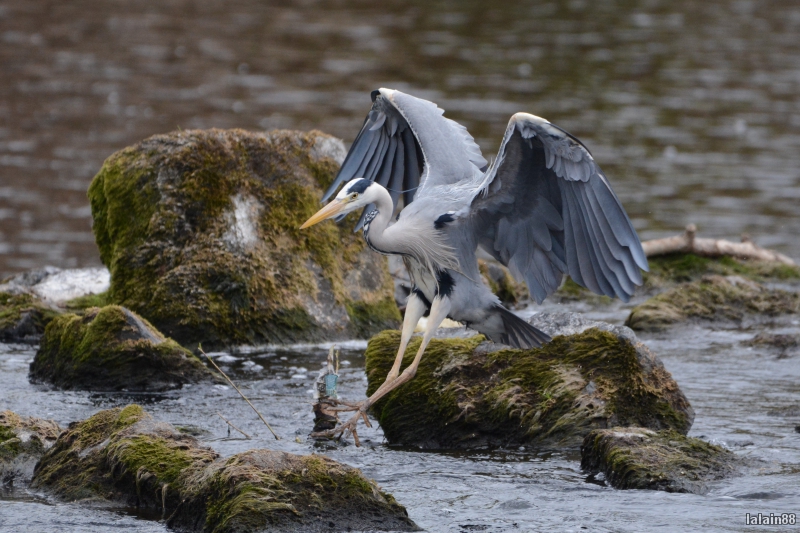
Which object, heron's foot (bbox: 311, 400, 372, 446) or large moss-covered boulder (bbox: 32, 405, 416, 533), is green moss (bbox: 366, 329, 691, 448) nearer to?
heron's foot (bbox: 311, 400, 372, 446)

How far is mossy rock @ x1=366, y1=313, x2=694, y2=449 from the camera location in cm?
733

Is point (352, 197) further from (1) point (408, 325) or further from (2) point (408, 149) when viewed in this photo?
(2) point (408, 149)

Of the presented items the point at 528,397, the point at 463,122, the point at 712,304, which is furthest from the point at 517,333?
the point at 463,122

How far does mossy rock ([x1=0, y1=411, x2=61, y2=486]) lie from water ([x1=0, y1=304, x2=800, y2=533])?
24 centimetres

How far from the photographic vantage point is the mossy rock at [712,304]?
34.3ft

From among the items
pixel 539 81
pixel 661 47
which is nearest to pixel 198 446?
pixel 539 81

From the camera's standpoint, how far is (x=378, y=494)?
5773 mm

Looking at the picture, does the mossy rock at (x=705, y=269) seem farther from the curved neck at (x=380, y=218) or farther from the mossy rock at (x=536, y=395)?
the curved neck at (x=380, y=218)

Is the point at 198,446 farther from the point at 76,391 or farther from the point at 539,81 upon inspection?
the point at 539,81

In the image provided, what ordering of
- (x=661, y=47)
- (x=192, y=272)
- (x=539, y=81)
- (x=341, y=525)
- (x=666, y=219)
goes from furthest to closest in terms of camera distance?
1. (x=661, y=47)
2. (x=539, y=81)
3. (x=666, y=219)
4. (x=192, y=272)
5. (x=341, y=525)

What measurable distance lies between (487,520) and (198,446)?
1.60 meters

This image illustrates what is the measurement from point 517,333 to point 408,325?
676 mm

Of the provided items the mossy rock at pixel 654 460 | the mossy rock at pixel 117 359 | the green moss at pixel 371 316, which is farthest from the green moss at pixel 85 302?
the mossy rock at pixel 654 460

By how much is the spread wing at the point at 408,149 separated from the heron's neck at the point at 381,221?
1.14 ft
